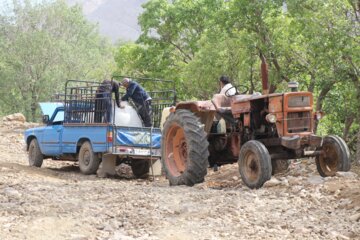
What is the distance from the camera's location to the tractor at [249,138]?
29.1ft

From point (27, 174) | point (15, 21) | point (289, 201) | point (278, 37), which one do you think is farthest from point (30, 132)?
point (15, 21)

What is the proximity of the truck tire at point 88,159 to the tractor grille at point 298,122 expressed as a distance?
18.7 feet

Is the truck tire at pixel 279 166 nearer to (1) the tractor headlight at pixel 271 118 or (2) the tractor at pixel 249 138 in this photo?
(2) the tractor at pixel 249 138

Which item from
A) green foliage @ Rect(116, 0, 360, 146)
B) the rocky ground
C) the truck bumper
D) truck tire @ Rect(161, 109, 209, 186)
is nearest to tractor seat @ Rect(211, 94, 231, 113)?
truck tire @ Rect(161, 109, 209, 186)

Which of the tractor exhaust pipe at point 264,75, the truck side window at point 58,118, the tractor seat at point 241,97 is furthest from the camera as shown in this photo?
the truck side window at point 58,118

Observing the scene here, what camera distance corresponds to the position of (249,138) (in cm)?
962

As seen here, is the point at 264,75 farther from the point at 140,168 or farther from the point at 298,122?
the point at 140,168

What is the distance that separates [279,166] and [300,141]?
70.8 inches

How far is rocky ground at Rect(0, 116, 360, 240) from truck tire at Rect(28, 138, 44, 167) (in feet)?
20.6

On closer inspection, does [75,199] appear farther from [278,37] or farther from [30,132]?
[278,37]

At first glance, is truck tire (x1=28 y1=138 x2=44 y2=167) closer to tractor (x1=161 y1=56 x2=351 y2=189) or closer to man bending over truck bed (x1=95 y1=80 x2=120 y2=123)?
man bending over truck bed (x1=95 y1=80 x2=120 y2=123)

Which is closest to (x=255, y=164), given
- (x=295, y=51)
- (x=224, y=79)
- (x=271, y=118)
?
(x=271, y=118)

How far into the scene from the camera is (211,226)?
20.7ft

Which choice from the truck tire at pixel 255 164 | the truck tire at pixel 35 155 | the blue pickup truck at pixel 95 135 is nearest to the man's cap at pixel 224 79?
the truck tire at pixel 255 164
